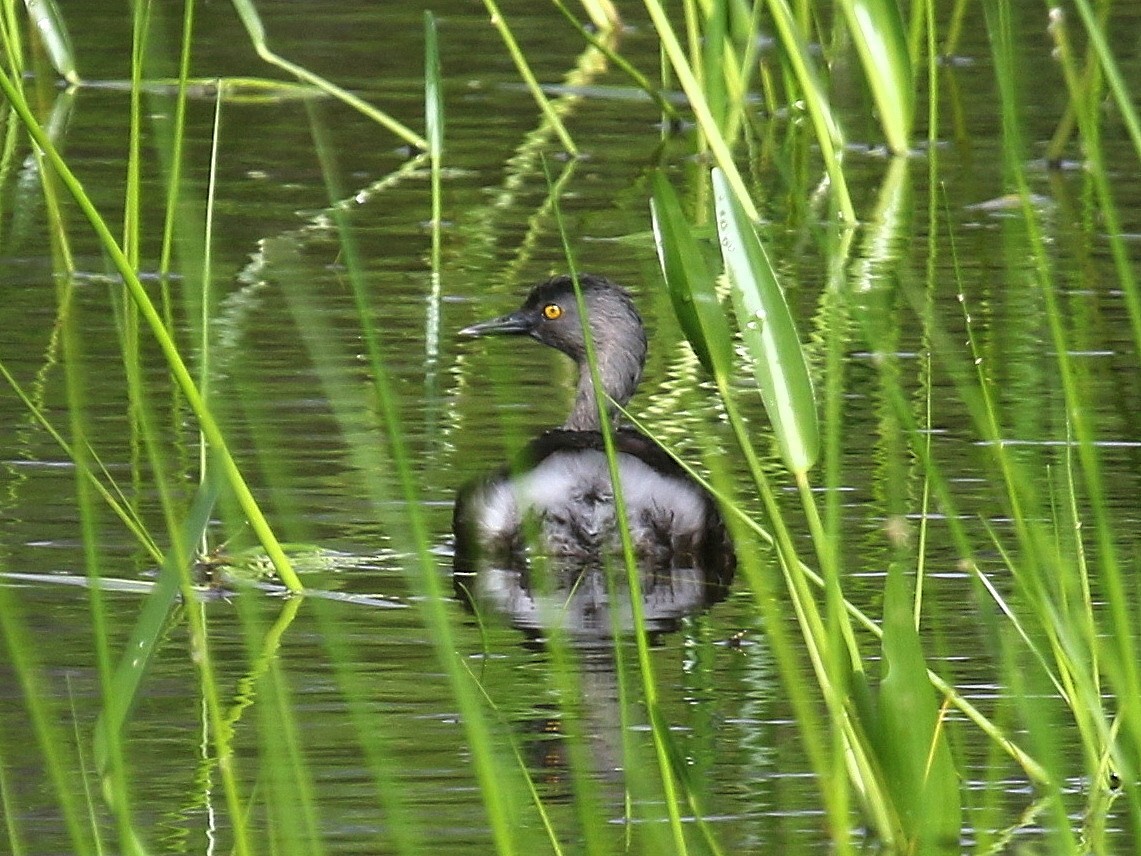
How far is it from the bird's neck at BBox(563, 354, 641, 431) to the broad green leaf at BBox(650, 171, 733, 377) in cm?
328

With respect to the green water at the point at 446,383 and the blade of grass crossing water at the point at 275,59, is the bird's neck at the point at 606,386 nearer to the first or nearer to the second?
the green water at the point at 446,383

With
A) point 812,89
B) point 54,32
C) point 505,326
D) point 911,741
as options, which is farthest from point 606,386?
point 911,741

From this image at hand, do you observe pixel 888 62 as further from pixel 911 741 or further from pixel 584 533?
pixel 911 741

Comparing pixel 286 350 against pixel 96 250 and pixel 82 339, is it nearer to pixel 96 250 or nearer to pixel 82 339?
pixel 82 339

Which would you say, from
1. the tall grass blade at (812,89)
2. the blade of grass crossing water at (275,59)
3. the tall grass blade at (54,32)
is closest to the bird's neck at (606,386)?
the tall grass blade at (812,89)

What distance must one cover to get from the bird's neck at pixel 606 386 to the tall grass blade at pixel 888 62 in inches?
91.5

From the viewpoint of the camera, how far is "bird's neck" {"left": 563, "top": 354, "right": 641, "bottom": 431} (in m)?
7.23

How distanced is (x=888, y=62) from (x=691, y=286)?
7.26 meters

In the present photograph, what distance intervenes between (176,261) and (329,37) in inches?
218

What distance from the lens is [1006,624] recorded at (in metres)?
5.46

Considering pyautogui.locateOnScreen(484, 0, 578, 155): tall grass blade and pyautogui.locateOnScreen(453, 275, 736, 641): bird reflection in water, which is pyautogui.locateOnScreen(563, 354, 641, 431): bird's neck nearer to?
pyautogui.locateOnScreen(453, 275, 736, 641): bird reflection in water

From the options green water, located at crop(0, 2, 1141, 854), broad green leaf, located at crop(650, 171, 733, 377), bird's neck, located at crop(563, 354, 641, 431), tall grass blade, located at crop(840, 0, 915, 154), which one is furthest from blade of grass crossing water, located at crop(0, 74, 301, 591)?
tall grass blade, located at crop(840, 0, 915, 154)

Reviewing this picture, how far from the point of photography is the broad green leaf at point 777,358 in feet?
12.1

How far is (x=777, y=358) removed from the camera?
3682 mm
